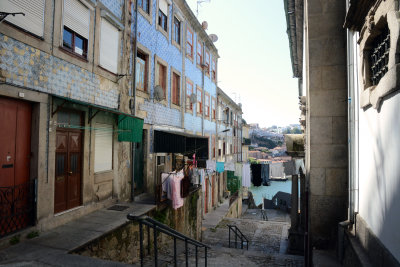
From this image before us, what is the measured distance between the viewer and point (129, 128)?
348 inches

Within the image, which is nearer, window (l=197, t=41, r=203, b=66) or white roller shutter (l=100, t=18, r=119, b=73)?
white roller shutter (l=100, t=18, r=119, b=73)

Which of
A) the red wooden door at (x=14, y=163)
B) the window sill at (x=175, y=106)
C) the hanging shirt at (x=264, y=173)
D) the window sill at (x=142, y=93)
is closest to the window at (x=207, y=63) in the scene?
the window sill at (x=175, y=106)

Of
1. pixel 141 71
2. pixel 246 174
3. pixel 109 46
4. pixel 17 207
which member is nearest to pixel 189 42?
pixel 141 71

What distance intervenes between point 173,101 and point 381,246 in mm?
10990

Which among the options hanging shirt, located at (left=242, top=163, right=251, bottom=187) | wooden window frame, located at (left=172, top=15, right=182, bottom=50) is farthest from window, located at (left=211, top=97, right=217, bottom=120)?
wooden window frame, located at (left=172, top=15, right=182, bottom=50)

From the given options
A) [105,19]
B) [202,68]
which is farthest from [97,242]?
[202,68]

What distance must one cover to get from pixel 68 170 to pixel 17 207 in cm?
166

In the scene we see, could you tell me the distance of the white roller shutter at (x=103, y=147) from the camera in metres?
7.86

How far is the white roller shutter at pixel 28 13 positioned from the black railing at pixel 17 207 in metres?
3.27

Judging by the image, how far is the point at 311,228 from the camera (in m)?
6.42

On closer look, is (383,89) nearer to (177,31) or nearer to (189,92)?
(177,31)

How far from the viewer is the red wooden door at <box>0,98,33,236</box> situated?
511cm

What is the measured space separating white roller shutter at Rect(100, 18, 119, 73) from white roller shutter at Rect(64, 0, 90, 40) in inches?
28.3

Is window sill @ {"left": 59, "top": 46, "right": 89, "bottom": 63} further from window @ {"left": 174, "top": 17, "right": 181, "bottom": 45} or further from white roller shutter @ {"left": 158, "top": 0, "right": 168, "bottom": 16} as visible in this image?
window @ {"left": 174, "top": 17, "right": 181, "bottom": 45}
